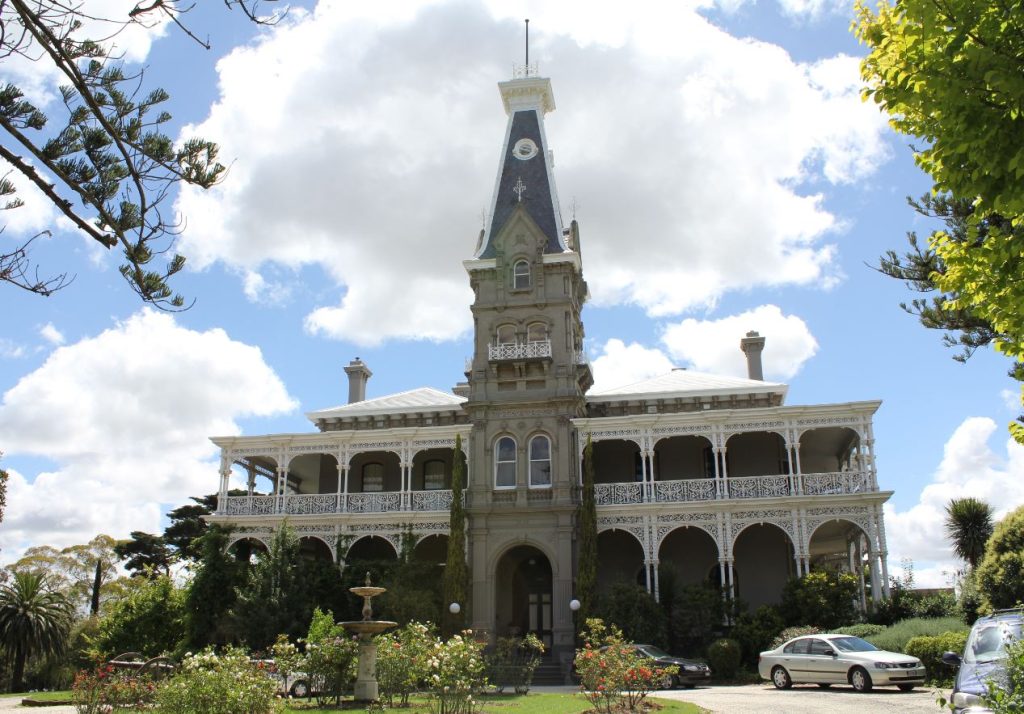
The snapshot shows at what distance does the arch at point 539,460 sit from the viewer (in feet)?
104

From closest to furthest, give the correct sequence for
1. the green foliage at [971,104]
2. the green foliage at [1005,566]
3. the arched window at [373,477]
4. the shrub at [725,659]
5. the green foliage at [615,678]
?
the green foliage at [971,104]
the green foliage at [615,678]
the green foliage at [1005,566]
the shrub at [725,659]
the arched window at [373,477]

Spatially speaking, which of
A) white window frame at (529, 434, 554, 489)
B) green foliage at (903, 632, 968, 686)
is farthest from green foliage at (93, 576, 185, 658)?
green foliage at (903, 632, 968, 686)

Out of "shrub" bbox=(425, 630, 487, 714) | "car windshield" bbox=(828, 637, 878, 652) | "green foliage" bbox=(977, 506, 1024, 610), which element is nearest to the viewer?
"shrub" bbox=(425, 630, 487, 714)

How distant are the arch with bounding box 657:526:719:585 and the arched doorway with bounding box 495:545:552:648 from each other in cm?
423

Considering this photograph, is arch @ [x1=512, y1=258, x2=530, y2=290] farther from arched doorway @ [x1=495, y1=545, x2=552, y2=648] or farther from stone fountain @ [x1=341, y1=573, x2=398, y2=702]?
stone fountain @ [x1=341, y1=573, x2=398, y2=702]

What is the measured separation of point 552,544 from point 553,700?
1186 cm

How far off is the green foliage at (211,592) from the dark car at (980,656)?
2215 centimetres

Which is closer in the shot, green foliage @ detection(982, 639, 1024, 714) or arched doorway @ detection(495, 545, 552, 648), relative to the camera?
green foliage @ detection(982, 639, 1024, 714)

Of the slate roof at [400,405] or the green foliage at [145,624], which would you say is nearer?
the green foliage at [145,624]

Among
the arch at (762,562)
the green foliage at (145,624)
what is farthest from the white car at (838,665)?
the green foliage at (145,624)

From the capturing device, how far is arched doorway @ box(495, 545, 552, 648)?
31719 mm

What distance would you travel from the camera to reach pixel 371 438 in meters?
33.6

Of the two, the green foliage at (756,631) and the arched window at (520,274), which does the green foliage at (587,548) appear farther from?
the arched window at (520,274)

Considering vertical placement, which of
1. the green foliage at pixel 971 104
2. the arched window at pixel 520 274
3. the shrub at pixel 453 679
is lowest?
the shrub at pixel 453 679
